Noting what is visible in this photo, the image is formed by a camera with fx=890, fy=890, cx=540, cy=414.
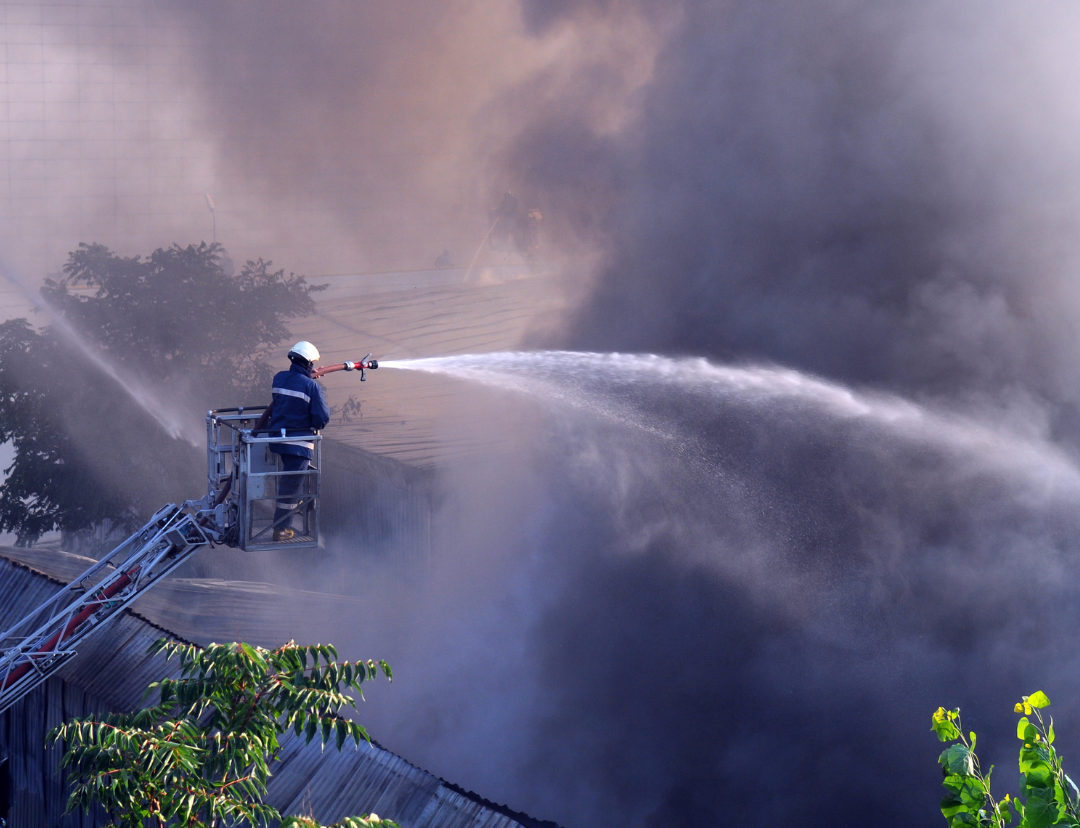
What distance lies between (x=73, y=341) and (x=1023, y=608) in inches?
654

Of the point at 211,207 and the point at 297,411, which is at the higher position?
the point at 211,207

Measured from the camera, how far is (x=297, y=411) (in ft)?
21.2

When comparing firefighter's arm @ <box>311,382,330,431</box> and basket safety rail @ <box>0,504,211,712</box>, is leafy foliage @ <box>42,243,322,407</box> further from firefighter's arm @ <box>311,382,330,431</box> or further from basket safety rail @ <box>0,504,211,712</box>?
firefighter's arm @ <box>311,382,330,431</box>

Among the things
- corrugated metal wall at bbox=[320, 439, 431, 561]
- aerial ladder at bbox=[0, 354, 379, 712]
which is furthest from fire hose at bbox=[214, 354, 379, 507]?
corrugated metal wall at bbox=[320, 439, 431, 561]

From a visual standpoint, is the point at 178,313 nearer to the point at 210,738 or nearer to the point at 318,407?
the point at 318,407

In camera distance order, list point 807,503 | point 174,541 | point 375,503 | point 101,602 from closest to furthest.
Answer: point 101,602, point 174,541, point 807,503, point 375,503

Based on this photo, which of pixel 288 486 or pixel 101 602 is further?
pixel 288 486

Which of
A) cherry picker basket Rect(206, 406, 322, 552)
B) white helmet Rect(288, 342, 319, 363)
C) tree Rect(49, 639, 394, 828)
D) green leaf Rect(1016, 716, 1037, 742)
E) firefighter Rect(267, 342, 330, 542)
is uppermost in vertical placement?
white helmet Rect(288, 342, 319, 363)

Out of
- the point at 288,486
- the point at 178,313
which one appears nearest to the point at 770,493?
the point at 288,486

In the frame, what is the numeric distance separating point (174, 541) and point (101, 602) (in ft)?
2.14

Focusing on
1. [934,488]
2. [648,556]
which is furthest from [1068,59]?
[648,556]

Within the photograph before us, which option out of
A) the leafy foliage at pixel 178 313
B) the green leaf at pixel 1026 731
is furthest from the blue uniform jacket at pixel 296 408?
the leafy foliage at pixel 178 313

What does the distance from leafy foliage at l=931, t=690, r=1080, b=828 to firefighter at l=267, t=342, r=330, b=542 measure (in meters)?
4.46

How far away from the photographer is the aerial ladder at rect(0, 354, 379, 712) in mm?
6500
